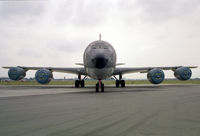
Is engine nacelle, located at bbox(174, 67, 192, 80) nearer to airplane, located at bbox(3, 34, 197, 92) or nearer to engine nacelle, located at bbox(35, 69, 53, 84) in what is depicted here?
airplane, located at bbox(3, 34, 197, 92)

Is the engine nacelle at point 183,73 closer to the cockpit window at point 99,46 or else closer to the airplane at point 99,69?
the airplane at point 99,69

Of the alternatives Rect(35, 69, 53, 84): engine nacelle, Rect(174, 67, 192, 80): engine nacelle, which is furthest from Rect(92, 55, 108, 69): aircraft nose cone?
Rect(174, 67, 192, 80): engine nacelle

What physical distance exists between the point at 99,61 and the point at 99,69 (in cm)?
76

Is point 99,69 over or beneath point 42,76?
over

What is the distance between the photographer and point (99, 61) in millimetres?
16641

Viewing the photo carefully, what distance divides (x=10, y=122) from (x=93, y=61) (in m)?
12.2

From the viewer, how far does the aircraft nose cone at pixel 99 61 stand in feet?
54.6

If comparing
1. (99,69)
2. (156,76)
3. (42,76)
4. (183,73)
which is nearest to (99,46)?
(99,69)

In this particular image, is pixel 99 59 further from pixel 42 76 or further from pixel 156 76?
pixel 156 76

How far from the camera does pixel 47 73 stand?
77.0 ft

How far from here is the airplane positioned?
17.0 meters

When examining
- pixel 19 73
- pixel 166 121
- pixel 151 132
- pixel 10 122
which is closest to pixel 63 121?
pixel 10 122

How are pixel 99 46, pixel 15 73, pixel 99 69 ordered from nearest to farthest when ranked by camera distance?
pixel 99 69 → pixel 99 46 → pixel 15 73

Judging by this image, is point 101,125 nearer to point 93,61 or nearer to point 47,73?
point 93,61
